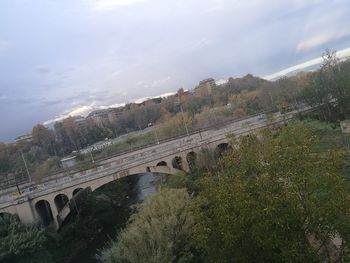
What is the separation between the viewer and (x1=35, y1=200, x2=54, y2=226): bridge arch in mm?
37681

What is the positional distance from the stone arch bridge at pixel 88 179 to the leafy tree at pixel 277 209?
22663mm

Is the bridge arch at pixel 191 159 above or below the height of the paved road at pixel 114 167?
below

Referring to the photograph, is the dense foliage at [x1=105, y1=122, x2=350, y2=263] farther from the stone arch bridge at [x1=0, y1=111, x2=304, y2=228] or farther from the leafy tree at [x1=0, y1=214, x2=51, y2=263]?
the stone arch bridge at [x1=0, y1=111, x2=304, y2=228]

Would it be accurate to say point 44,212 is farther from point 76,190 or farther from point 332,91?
point 332,91

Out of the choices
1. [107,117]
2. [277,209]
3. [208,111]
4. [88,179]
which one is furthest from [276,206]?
[107,117]

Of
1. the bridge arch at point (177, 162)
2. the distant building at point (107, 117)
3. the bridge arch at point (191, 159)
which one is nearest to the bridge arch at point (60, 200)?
the bridge arch at point (177, 162)

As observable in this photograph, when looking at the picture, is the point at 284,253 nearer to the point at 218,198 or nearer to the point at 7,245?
the point at 218,198

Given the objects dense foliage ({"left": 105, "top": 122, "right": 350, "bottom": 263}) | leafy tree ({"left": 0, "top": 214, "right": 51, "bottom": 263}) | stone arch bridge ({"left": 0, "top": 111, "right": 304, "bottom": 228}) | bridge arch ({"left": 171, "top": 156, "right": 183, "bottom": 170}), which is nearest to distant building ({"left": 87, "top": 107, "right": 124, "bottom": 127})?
bridge arch ({"left": 171, "top": 156, "right": 183, "bottom": 170})

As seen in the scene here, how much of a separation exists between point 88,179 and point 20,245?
12438 millimetres

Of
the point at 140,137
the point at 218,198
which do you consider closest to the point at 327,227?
the point at 218,198

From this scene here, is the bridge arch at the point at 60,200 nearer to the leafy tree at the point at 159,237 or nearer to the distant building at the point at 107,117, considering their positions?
the leafy tree at the point at 159,237

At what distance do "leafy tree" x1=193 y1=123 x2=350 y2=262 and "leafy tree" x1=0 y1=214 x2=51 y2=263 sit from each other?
18.1m

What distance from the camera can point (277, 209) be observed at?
1001 cm

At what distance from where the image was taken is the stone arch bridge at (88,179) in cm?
3603
